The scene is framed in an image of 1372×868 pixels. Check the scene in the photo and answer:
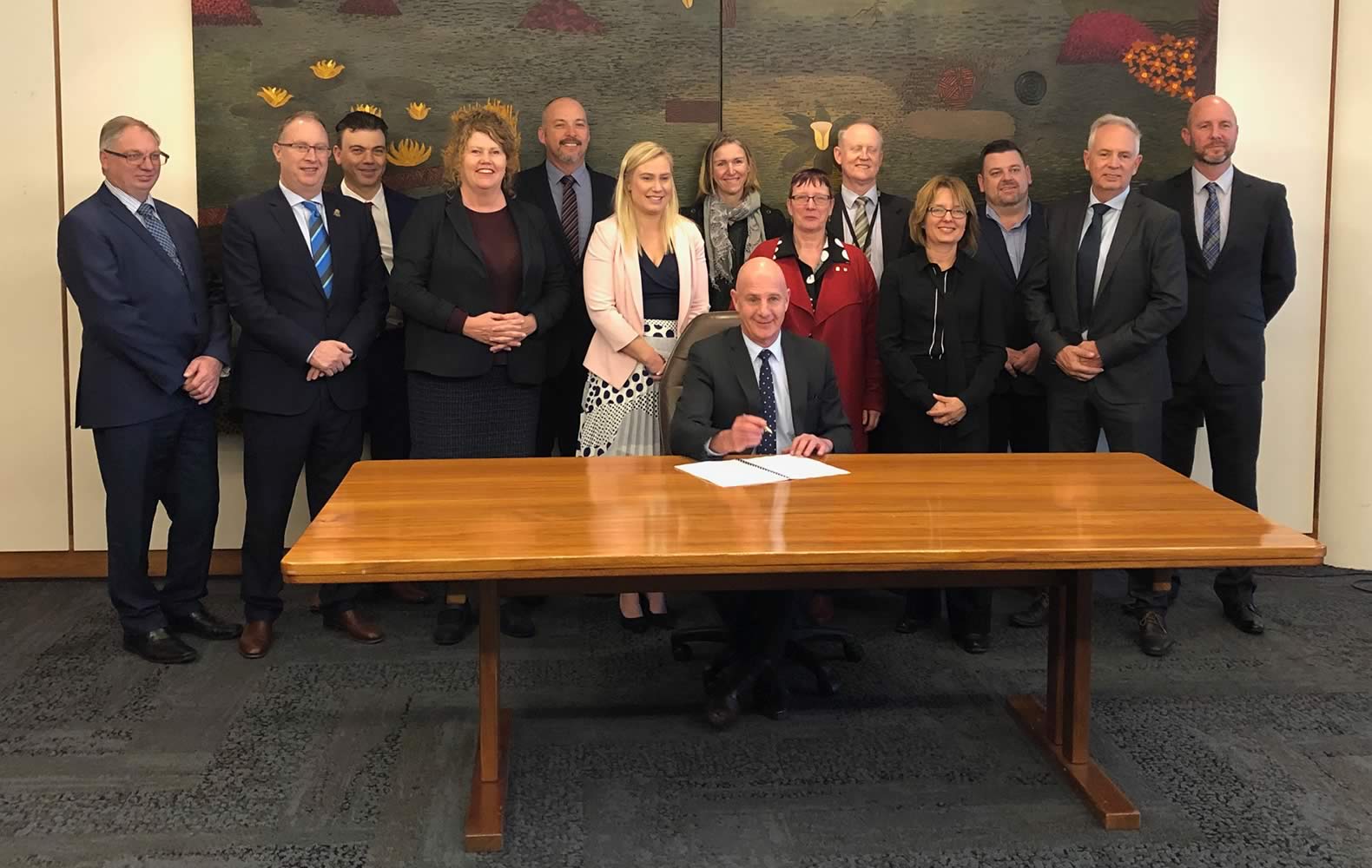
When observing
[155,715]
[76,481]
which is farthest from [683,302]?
[76,481]

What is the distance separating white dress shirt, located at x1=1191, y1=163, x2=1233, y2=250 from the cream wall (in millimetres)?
997

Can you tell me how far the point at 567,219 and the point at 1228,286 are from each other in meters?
2.36

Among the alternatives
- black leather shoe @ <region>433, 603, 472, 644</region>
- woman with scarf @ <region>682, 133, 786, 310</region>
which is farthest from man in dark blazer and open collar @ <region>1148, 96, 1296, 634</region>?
black leather shoe @ <region>433, 603, 472, 644</region>

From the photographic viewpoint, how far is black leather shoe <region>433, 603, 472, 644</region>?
13.1 feet

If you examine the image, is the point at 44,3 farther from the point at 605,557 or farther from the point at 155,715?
the point at 605,557

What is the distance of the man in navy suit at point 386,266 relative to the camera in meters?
4.30

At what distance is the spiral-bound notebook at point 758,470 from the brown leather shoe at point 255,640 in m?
1.67

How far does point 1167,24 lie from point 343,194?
3314 mm

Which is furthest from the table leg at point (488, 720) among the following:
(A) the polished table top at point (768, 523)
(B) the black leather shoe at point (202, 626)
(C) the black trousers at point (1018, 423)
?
(C) the black trousers at point (1018, 423)

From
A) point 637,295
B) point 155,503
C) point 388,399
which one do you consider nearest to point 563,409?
point 388,399

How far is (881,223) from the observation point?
173 inches

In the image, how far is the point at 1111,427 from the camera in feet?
13.1

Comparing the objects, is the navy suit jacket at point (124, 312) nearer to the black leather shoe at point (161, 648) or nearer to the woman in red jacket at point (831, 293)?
the black leather shoe at point (161, 648)

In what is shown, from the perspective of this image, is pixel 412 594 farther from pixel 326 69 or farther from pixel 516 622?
pixel 326 69
